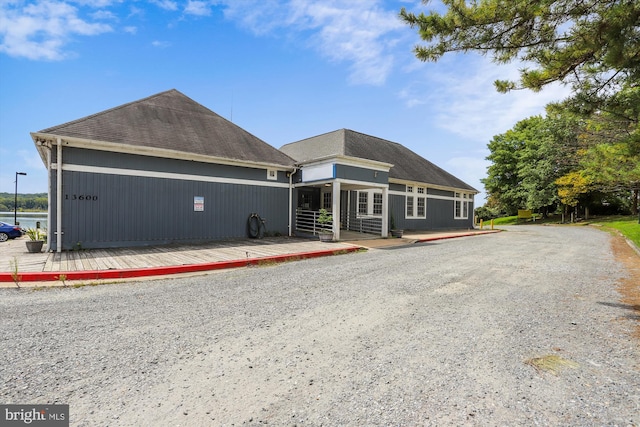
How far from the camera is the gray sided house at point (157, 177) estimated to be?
10.2 metres

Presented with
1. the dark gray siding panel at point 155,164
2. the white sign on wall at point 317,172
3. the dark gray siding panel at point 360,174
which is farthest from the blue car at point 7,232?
the dark gray siding panel at point 360,174

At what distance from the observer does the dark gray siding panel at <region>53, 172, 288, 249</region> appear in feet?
33.9

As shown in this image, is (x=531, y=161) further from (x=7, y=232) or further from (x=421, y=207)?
(x=7, y=232)

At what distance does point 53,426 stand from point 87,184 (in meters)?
10.3

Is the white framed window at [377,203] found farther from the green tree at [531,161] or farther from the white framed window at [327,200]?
the green tree at [531,161]

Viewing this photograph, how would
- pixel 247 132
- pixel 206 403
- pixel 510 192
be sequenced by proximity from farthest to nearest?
pixel 510 192
pixel 247 132
pixel 206 403

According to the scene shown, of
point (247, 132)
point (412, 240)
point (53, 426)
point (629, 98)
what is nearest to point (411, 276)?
point (629, 98)

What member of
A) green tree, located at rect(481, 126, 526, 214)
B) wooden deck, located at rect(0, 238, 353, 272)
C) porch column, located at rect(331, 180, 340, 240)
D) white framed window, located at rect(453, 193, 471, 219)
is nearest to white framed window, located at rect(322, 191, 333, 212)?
porch column, located at rect(331, 180, 340, 240)

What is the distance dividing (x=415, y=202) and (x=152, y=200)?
15153mm

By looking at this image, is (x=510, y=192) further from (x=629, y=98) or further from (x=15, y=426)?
(x=15, y=426)

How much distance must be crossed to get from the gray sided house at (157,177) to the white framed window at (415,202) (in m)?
8.69

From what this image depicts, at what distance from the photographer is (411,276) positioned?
23.2 ft

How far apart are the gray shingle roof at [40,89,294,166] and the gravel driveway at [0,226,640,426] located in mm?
6865

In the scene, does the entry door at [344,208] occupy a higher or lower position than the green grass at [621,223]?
higher
